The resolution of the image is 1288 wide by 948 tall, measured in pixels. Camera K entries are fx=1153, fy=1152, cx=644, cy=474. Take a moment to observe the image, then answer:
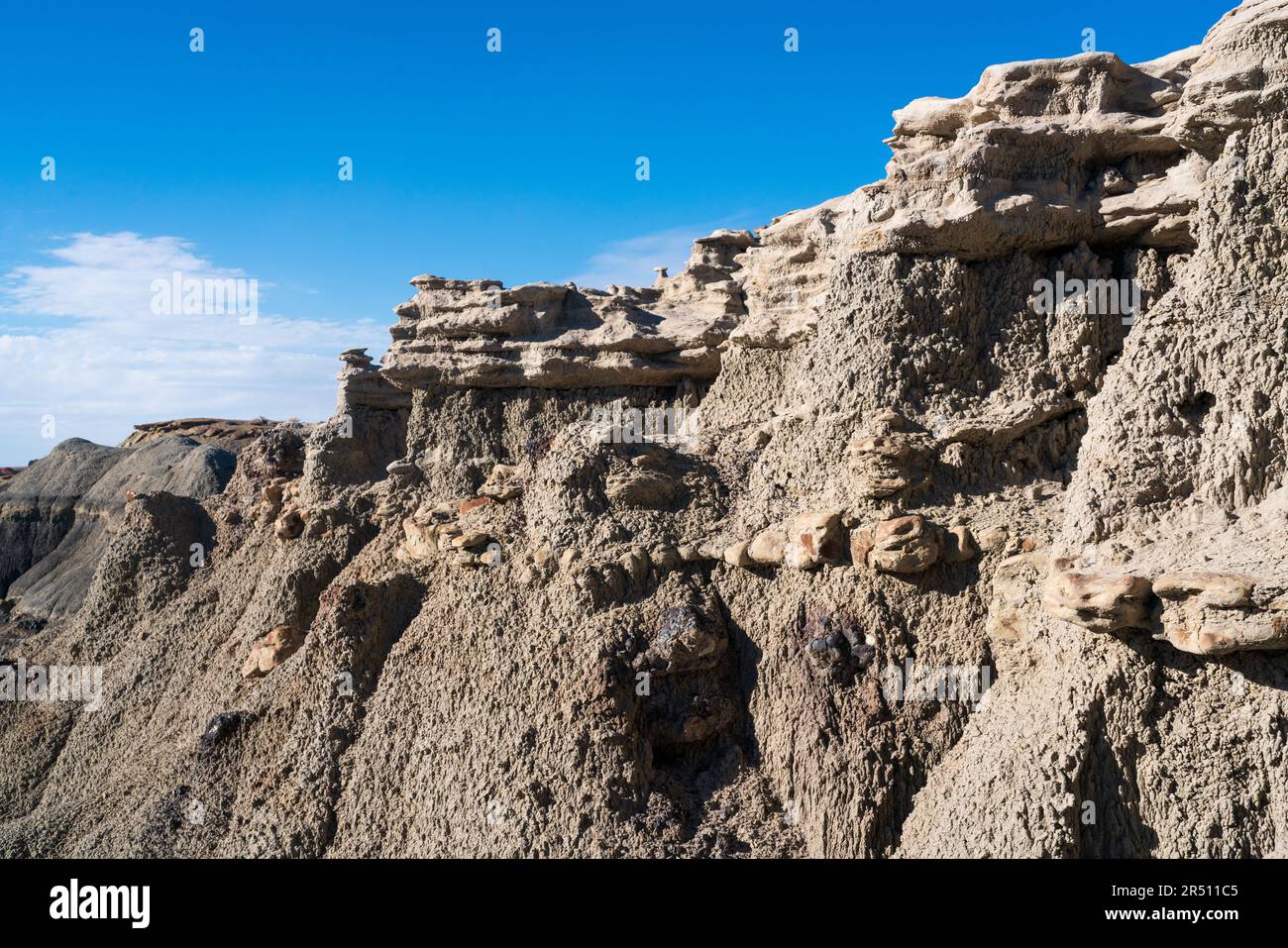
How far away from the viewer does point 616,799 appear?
10258mm

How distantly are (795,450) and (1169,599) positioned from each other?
15.5 feet

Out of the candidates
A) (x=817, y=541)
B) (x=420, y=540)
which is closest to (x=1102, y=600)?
(x=817, y=541)

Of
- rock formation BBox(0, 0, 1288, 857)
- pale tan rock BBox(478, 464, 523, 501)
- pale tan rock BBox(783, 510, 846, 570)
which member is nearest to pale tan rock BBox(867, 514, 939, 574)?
rock formation BBox(0, 0, 1288, 857)

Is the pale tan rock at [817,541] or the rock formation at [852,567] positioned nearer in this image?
the rock formation at [852,567]

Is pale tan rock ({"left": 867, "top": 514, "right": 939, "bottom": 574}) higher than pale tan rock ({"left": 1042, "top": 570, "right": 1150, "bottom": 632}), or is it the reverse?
pale tan rock ({"left": 867, "top": 514, "right": 939, "bottom": 574})

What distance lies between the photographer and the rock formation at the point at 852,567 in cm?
832

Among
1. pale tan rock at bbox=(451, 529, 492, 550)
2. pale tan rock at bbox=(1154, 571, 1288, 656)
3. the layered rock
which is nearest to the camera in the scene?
pale tan rock at bbox=(1154, 571, 1288, 656)

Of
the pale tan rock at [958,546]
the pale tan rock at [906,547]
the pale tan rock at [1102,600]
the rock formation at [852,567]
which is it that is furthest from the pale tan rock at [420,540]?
the pale tan rock at [1102,600]

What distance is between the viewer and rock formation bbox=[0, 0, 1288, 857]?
832 centimetres

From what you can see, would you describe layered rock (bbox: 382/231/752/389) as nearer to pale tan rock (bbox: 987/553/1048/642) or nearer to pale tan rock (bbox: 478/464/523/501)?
pale tan rock (bbox: 478/464/523/501)

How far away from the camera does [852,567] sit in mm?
10656

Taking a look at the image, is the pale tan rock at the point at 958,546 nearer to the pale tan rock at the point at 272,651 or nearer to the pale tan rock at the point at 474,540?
the pale tan rock at the point at 474,540

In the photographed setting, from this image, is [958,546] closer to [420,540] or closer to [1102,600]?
[1102,600]

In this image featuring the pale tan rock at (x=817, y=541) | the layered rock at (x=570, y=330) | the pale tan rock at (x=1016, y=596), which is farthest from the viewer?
the layered rock at (x=570, y=330)
